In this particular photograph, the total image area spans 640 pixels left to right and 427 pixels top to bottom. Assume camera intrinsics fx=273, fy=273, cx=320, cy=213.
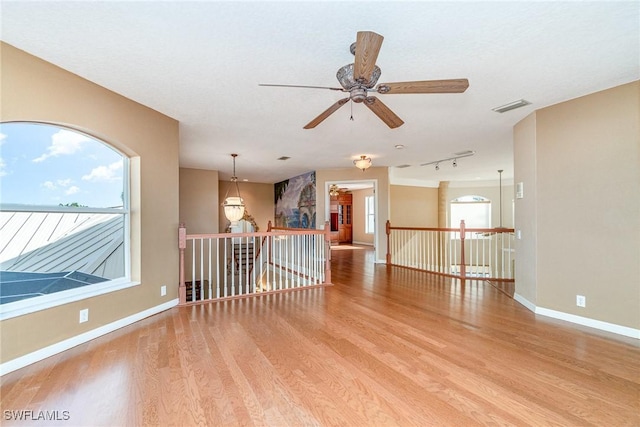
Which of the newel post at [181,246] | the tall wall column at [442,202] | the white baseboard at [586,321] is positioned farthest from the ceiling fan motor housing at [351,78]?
the tall wall column at [442,202]

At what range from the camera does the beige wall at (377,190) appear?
7.14 m

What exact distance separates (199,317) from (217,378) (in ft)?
4.75

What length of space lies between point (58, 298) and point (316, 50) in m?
3.22

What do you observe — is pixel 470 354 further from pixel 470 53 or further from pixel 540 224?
pixel 470 53

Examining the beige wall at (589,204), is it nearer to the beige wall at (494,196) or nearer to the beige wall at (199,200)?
the beige wall at (494,196)

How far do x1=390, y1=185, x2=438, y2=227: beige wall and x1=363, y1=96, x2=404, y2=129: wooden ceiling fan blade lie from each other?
5.80m

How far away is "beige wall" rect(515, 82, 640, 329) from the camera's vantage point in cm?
281

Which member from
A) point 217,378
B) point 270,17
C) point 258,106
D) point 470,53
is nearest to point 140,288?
point 217,378

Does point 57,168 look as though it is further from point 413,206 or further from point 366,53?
point 413,206

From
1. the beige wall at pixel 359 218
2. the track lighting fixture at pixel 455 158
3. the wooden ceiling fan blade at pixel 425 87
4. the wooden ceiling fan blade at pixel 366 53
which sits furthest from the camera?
the beige wall at pixel 359 218

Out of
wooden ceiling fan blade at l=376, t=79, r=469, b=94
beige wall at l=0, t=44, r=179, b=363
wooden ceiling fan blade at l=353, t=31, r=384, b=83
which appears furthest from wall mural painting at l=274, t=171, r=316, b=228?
wooden ceiling fan blade at l=353, t=31, r=384, b=83

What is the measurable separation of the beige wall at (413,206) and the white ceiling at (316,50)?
4620 millimetres

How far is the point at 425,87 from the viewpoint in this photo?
2.03m

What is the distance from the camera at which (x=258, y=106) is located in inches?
130
